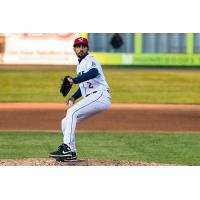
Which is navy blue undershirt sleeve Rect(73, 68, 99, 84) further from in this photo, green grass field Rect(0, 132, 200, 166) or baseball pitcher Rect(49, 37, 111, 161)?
green grass field Rect(0, 132, 200, 166)

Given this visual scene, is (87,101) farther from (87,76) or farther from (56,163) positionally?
(56,163)

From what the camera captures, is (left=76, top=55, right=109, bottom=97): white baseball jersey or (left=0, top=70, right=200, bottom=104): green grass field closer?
(left=76, top=55, right=109, bottom=97): white baseball jersey

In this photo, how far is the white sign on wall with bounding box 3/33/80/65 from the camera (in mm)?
30812

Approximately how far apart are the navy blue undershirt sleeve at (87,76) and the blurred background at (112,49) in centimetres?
2259

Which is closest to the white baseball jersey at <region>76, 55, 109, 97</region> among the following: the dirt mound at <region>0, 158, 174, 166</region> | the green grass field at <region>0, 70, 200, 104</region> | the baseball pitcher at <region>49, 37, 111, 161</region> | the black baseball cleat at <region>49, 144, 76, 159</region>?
the baseball pitcher at <region>49, 37, 111, 161</region>

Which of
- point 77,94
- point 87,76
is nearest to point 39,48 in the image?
point 77,94

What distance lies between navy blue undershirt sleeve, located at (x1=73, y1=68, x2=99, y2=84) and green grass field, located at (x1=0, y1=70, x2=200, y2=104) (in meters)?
17.6

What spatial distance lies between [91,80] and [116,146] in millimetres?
3907

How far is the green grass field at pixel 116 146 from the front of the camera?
427 inches

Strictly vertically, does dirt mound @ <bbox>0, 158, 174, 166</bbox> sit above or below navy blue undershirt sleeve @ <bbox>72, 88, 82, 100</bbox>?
below

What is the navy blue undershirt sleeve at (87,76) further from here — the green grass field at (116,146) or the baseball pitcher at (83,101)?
the green grass field at (116,146)

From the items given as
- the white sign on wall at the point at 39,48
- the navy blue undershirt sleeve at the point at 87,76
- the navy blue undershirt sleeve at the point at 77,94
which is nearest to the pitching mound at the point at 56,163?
the navy blue undershirt sleeve at the point at 77,94

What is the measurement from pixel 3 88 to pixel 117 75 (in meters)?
6.42

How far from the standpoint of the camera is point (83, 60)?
28.3 ft
